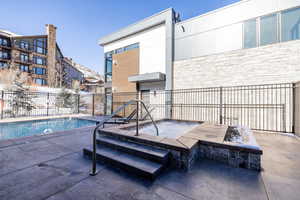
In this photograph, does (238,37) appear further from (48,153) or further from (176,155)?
(48,153)

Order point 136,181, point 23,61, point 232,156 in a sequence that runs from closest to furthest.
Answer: point 136,181, point 232,156, point 23,61

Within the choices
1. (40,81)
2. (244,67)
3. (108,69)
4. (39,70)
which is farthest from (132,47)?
(39,70)

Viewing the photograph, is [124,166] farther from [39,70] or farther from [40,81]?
[39,70]

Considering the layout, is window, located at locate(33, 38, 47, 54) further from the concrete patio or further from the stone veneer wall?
the stone veneer wall

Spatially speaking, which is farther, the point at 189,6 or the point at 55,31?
the point at 55,31

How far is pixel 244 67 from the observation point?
22.0ft

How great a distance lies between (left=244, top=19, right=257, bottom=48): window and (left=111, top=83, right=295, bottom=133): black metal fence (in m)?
2.27

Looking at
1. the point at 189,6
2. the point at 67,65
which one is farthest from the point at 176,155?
the point at 67,65

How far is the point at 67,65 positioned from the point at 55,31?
34.7 ft

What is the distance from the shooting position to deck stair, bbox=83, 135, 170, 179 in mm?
2186

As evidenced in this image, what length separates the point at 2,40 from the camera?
2584 cm

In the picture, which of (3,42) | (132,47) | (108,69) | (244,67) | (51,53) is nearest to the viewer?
(244,67)

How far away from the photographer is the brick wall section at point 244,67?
5820 mm

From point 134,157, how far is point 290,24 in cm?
894
